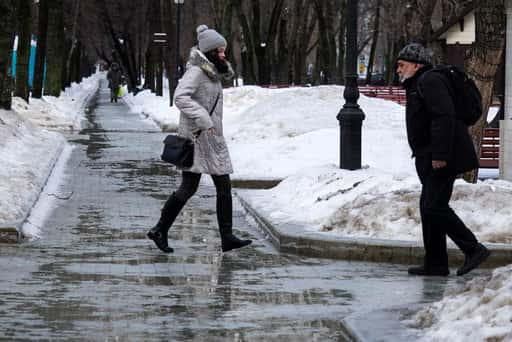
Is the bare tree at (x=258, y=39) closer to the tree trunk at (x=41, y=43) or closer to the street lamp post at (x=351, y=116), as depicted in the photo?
the tree trunk at (x=41, y=43)

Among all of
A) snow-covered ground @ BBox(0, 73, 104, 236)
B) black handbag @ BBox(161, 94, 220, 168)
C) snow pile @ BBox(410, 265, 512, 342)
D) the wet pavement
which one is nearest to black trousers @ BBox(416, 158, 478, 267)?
the wet pavement

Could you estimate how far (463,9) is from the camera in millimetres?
41656

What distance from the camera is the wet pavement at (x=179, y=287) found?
24.8ft

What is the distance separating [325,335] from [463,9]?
116 feet

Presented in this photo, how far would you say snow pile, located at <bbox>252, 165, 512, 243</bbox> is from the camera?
11.2 m

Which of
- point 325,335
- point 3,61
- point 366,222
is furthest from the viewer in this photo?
point 3,61

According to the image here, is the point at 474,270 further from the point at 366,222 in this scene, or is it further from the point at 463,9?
the point at 463,9

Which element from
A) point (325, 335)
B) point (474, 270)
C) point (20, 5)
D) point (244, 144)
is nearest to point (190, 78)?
point (474, 270)

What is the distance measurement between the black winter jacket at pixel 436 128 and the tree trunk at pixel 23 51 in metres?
24.8

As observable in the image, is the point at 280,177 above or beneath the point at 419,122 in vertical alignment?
beneath

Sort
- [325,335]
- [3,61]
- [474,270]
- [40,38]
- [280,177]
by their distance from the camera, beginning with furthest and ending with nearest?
[40,38] → [3,61] → [280,177] → [474,270] → [325,335]

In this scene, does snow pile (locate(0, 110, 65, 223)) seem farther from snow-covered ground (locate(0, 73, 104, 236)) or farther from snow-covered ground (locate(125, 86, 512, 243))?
snow-covered ground (locate(125, 86, 512, 243))

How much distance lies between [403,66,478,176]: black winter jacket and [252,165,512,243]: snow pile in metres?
1.56

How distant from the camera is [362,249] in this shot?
426 inches
